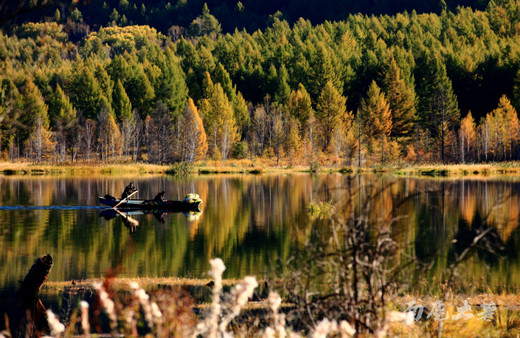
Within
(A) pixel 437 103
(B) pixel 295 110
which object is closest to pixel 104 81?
(B) pixel 295 110

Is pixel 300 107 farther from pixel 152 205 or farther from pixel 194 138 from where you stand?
pixel 152 205

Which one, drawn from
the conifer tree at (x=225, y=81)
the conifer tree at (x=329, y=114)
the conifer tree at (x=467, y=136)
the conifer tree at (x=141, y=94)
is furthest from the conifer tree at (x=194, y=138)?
the conifer tree at (x=467, y=136)

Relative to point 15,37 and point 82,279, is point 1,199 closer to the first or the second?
point 82,279

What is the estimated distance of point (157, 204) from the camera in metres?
37.5

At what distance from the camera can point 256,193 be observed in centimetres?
4800

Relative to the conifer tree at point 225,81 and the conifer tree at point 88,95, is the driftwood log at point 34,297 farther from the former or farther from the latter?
the conifer tree at point 225,81

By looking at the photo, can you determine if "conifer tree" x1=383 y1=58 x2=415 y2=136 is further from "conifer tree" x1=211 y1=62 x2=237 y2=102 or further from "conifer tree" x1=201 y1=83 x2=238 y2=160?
"conifer tree" x1=211 y1=62 x2=237 y2=102

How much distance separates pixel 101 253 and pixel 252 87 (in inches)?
3810

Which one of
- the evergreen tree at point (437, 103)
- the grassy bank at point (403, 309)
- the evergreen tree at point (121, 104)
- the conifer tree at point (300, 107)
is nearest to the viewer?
the grassy bank at point (403, 309)

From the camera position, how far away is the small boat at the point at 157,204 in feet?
120

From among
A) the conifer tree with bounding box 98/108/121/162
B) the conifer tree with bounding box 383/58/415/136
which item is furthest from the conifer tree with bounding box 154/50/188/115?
the conifer tree with bounding box 383/58/415/136

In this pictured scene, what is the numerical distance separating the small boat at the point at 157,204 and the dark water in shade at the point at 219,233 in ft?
1.95

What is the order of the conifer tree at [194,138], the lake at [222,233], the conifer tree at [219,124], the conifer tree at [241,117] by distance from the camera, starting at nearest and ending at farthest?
1. the lake at [222,233]
2. the conifer tree at [194,138]
3. the conifer tree at [219,124]
4. the conifer tree at [241,117]

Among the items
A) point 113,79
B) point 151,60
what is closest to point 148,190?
point 113,79
